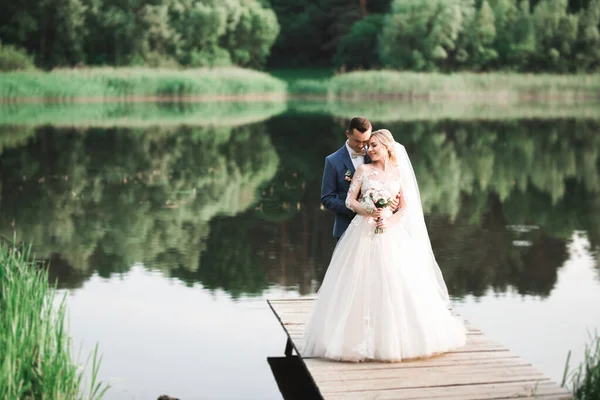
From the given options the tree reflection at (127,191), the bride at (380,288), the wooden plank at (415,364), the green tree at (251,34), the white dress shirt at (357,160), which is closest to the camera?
the wooden plank at (415,364)

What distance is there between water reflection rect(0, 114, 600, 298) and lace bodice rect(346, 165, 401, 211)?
3.60 metres

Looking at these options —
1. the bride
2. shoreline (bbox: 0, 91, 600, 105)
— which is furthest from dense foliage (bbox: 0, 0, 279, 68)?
the bride

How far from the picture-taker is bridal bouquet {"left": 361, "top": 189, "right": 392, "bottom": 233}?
647 centimetres

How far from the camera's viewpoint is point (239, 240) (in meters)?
13.2

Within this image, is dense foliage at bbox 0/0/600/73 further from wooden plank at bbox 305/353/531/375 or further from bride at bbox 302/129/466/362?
wooden plank at bbox 305/353/531/375

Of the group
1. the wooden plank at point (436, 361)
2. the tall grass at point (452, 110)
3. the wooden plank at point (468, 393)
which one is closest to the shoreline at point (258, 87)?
the tall grass at point (452, 110)

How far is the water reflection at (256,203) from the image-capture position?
11.5 metres

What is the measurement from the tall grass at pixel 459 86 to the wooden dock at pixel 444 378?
42.8 m

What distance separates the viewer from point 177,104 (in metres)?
46.8

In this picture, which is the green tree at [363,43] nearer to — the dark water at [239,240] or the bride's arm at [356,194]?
the dark water at [239,240]

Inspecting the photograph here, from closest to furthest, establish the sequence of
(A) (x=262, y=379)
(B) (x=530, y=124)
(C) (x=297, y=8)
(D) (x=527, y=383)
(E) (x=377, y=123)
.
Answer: (D) (x=527, y=383) → (A) (x=262, y=379) → (E) (x=377, y=123) → (B) (x=530, y=124) → (C) (x=297, y=8)

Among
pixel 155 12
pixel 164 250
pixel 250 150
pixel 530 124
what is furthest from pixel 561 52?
pixel 164 250

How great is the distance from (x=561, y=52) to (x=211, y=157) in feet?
150

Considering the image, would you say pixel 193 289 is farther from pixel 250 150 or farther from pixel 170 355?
pixel 250 150
